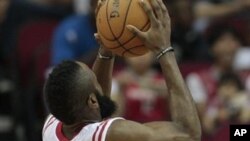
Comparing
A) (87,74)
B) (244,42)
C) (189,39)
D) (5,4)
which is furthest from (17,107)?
(87,74)

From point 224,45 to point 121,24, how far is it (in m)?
4.55

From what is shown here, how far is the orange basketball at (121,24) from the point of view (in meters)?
4.55

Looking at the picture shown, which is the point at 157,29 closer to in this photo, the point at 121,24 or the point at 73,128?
the point at 121,24

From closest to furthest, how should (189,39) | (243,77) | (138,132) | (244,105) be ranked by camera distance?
(138,132)
(244,105)
(243,77)
(189,39)

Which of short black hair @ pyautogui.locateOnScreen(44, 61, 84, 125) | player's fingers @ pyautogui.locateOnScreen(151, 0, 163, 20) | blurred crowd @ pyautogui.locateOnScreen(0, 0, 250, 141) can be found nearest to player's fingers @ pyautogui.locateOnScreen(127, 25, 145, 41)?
player's fingers @ pyautogui.locateOnScreen(151, 0, 163, 20)

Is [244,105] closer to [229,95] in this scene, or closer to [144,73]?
[229,95]

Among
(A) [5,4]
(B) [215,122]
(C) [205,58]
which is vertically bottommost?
(B) [215,122]

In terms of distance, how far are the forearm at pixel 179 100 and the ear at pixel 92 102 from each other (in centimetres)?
41

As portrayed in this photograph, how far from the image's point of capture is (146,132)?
440 centimetres

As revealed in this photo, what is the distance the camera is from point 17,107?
9.09 meters

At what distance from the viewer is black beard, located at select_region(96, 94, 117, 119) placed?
4711mm

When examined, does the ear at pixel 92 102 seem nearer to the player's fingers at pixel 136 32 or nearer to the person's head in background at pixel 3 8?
the player's fingers at pixel 136 32

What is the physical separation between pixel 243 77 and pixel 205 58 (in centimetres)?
71

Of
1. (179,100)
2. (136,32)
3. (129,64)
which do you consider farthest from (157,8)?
(129,64)
